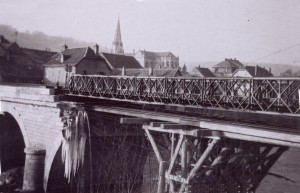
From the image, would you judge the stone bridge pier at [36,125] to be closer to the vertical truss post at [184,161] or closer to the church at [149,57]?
the vertical truss post at [184,161]

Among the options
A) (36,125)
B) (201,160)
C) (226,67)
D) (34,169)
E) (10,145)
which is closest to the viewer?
(201,160)

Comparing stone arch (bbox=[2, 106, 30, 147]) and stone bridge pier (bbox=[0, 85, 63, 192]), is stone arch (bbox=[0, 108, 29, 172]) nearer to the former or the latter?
stone arch (bbox=[2, 106, 30, 147])

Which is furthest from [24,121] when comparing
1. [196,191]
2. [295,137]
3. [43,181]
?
[295,137]

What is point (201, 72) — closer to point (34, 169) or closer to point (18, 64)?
point (18, 64)

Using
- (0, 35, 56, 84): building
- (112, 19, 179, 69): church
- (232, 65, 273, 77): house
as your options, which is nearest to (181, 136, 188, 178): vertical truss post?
(0, 35, 56, 84): building

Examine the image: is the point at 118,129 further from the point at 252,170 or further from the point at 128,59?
the point at 128,59

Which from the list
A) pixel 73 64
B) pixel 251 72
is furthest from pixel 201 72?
pixel 73 64
